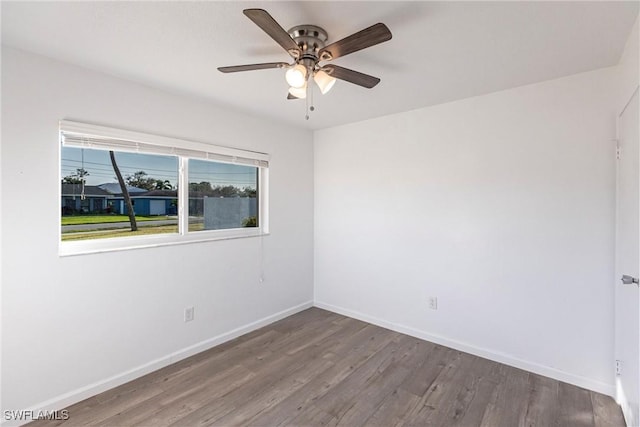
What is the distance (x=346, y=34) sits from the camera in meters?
1.77

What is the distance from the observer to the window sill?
7.27 feet

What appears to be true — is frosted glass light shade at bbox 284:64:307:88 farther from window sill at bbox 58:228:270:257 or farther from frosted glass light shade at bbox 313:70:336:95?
window sill at bbox 58:228:270:257

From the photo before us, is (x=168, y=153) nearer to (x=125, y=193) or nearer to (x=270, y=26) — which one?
(x=125, y=193)

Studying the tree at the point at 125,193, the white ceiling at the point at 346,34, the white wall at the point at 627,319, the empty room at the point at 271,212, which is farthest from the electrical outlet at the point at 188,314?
the white wall at the point at 627,319

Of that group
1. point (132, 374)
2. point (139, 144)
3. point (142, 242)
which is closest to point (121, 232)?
point (142, 242)

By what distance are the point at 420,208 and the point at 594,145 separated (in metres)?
1.42

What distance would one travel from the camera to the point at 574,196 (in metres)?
2.35

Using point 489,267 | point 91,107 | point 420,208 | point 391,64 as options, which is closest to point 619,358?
point 489,267

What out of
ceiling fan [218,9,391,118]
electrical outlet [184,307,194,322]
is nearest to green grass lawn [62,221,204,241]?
electrical outlet [184,307,194,322]

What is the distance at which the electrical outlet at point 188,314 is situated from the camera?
280 centimetres

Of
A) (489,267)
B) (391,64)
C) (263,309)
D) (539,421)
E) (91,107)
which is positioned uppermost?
(391,64)

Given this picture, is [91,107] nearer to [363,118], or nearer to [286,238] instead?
[286,238]

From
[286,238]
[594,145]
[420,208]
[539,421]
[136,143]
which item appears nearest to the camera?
[539,421]

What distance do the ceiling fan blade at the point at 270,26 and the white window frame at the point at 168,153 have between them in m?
1.56
